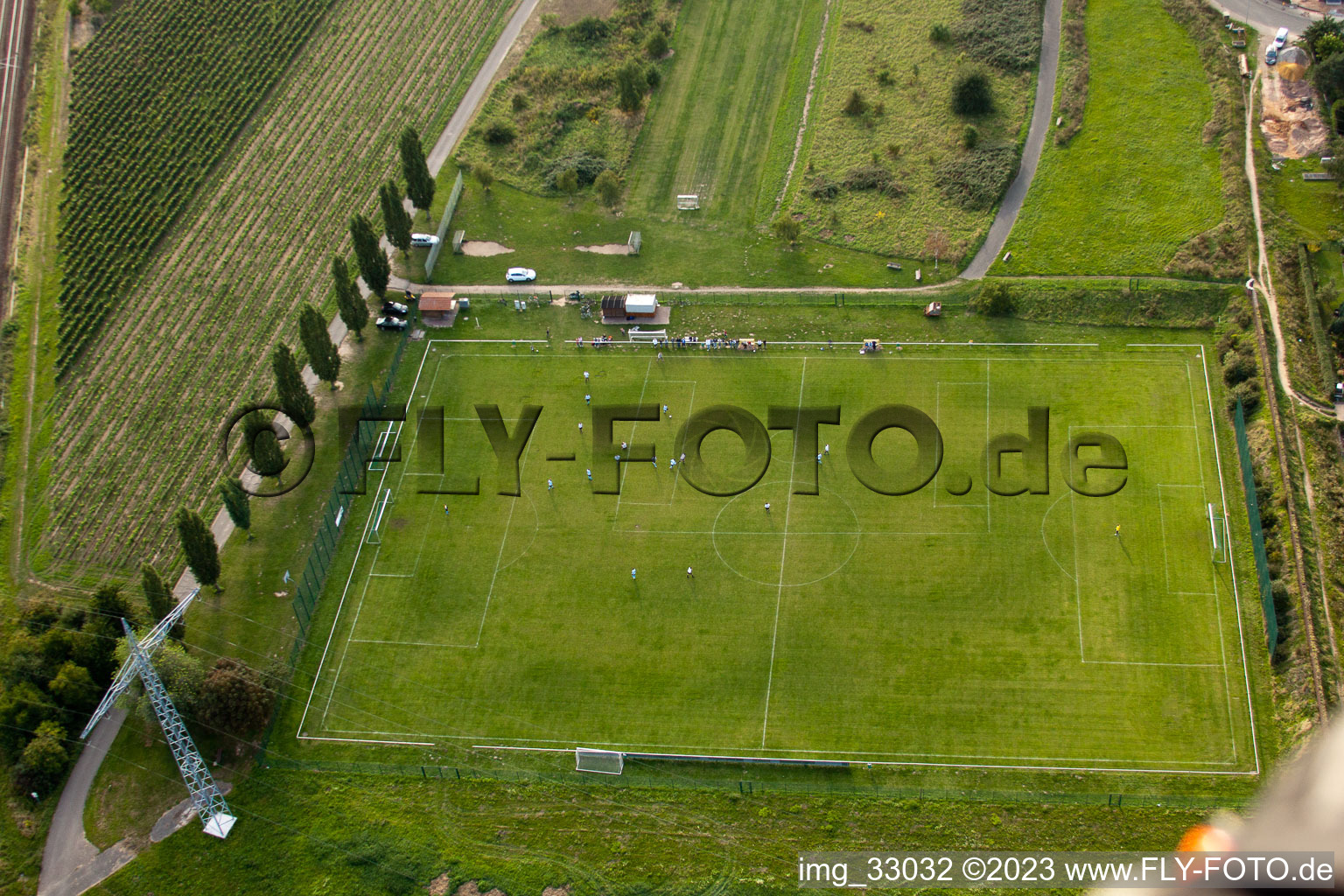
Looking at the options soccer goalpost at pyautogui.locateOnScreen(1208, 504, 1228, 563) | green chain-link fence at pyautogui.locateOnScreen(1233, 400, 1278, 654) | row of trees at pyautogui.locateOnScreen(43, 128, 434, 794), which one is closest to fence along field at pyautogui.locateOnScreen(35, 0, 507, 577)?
row of trees at pyautogui.locateOnScreen(43, 128, 434, 794)

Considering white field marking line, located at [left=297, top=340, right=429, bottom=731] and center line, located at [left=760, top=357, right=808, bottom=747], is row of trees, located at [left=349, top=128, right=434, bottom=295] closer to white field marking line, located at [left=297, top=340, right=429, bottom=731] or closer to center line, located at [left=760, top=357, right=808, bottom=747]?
white field marking line, located at [left=297, top=340, right=429, bottom=731]

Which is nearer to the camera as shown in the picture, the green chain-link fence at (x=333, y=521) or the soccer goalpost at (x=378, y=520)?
the green chain-link fence at (x=333, y=521)

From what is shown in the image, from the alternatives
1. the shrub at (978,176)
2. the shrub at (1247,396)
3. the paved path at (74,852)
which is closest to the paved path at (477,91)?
the shrub at (978,176)

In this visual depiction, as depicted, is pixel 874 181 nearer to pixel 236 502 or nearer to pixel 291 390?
pixel 291 390

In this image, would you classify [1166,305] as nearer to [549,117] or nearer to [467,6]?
[549,117]

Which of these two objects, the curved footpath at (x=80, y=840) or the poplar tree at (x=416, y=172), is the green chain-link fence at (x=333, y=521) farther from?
the poplar tree at (x=416, y=172)

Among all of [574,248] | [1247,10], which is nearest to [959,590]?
[574,248]
